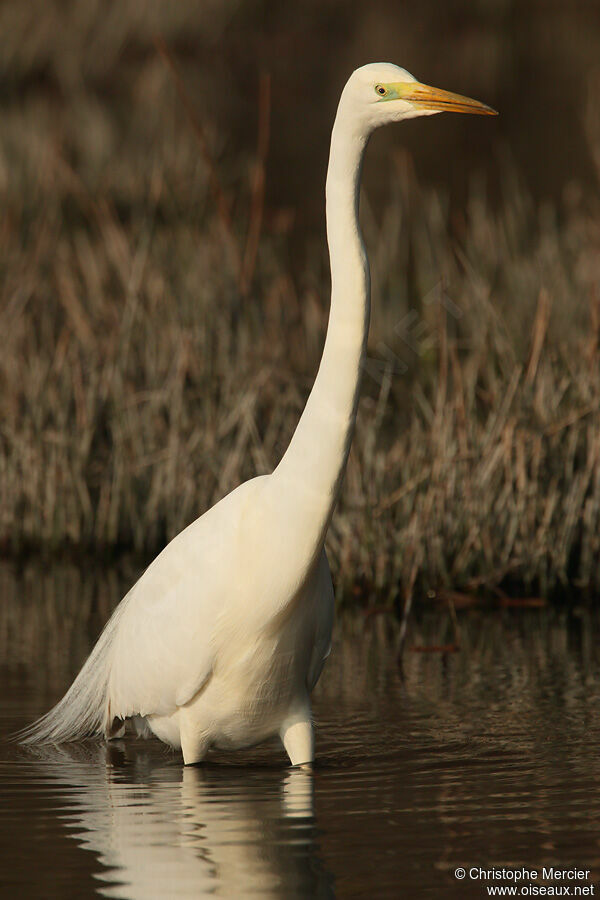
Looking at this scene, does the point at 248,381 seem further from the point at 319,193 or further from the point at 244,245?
the point at 319,193

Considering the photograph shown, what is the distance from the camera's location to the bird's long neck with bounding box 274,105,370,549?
373 cm

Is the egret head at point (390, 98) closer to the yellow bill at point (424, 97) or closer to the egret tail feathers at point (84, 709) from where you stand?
the yellow bill at point (424, 97)

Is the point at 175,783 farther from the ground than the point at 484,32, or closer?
closer

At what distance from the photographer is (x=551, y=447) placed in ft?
20.9

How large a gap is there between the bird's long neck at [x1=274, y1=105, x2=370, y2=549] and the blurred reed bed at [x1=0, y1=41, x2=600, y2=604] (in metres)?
1.83

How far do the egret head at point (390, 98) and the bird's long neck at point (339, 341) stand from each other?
48 millimetres

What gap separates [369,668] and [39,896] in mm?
2334

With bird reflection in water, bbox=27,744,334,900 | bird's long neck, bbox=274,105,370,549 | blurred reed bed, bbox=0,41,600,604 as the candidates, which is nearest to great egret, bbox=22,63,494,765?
bird's long neck, bbox=274,105,370,549

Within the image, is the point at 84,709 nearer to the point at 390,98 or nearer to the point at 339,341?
the point at 339,341

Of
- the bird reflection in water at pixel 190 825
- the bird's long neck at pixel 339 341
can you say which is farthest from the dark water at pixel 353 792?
the bird's long neck at pixel 339 341

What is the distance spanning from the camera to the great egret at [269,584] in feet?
12.3

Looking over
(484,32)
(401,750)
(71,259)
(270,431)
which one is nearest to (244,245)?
(71,259)

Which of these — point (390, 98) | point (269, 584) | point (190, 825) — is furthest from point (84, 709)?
point (390, 98)

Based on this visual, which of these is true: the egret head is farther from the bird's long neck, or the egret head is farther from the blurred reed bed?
the blurred reed bed
